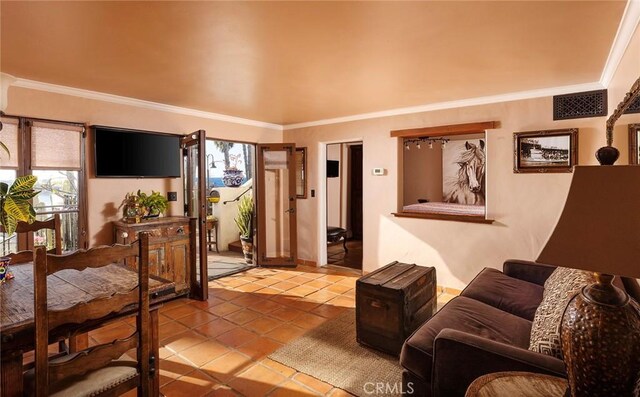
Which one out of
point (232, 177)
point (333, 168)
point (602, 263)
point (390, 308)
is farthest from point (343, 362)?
point (333, 168)

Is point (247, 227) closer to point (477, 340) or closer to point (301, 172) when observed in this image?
point (301, 172)

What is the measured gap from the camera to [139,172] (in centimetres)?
398

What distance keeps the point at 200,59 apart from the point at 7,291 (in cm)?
196

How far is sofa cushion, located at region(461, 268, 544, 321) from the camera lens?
2.39 m

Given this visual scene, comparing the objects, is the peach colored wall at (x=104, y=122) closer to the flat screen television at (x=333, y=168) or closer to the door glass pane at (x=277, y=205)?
the door glass pane at (x=277, y=205)

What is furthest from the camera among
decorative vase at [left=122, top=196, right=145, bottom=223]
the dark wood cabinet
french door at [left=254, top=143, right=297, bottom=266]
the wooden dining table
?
french door at [left=254, top=143, right=297, bottom=266]

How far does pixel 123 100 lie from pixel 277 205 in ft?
8.64

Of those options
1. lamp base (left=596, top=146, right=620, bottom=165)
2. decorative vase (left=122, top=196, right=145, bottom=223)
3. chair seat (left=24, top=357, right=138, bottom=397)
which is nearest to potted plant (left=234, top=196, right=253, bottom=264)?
decorative vase (left=122, top=196, right=145, bottom=223)

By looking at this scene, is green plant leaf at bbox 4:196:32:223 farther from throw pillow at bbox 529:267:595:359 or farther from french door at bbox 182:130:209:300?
throw pillow at bbox 529:267:595:359

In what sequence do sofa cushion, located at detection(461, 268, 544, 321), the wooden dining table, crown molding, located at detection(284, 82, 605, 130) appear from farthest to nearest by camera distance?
crown molding, located at detection(284, 82, 605, 130) → sofa cushion, located at detection(461, 268, 544, 321) → the wooden dining table

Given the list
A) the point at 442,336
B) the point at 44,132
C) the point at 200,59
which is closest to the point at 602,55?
the point at 442,336

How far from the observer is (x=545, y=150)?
3602mm

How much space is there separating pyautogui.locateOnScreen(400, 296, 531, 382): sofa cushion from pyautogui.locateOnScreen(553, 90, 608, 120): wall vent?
240cm

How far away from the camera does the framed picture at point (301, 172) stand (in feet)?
18.3
